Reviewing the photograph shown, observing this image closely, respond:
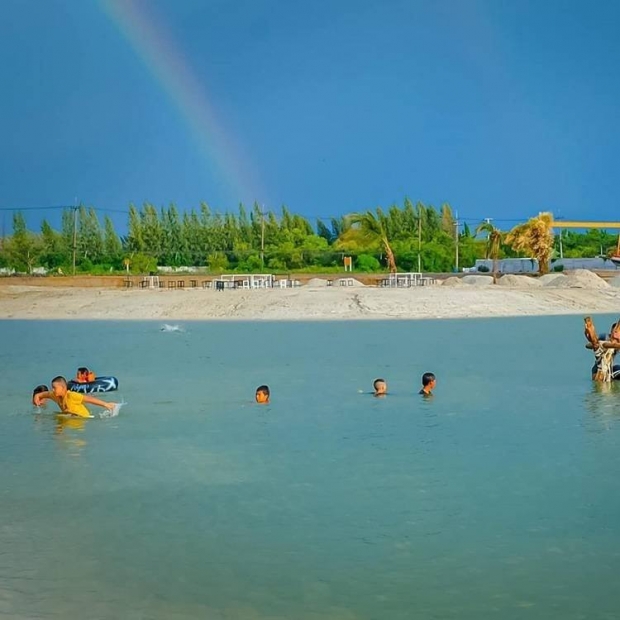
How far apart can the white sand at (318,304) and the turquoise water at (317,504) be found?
2811 centimetres

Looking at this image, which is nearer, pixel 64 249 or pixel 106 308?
pixel 106 308

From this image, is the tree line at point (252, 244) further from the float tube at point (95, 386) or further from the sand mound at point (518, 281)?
the float tube at point (95, 386)

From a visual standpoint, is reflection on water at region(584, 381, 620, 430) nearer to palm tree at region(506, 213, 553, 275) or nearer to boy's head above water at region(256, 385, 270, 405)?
boy's head above water at region(256, 385, 270, 405)

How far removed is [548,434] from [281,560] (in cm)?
773

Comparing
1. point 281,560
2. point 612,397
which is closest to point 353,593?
point 281,560

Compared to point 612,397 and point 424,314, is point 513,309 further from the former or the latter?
point 612,397

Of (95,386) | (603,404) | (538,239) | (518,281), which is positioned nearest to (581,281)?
(518,281)

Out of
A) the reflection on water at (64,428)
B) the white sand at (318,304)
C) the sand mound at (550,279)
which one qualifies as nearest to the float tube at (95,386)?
the reflection on water at (64,428)

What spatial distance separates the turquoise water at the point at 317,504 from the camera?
27.7 ft

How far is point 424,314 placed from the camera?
170ft

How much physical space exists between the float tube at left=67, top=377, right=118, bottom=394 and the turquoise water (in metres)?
0.44

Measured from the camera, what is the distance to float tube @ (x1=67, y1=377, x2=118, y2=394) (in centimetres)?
2158

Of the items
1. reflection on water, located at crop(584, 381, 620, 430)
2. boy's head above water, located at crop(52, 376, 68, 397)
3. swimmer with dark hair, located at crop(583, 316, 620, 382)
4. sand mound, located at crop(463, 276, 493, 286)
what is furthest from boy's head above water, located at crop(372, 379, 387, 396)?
sand mound, located at crop(463, 276, 493, 286)

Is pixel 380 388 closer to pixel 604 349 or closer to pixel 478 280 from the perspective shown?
pixel 604 349
